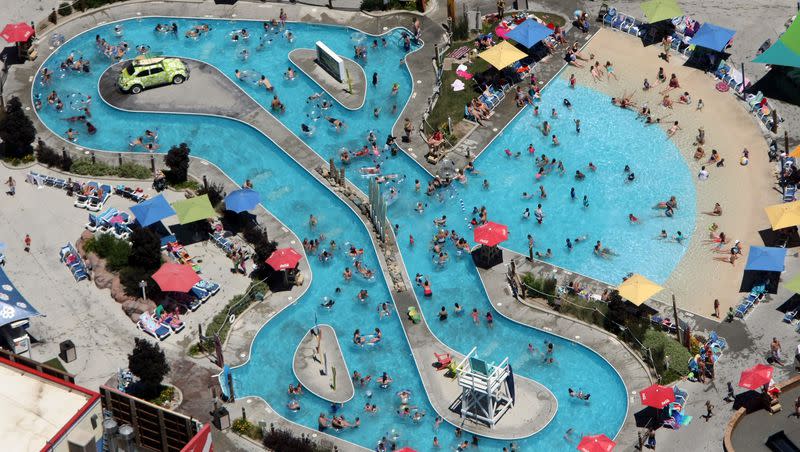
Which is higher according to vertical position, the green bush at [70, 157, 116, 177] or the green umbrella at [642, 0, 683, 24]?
the green umbrella at [642, 0, 683, 24]

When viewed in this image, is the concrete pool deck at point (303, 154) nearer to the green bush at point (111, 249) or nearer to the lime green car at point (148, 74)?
the lime green car at point (148, 74)

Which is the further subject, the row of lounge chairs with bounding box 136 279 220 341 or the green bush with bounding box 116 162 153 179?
the green bush with bounding box 116 162 153 179

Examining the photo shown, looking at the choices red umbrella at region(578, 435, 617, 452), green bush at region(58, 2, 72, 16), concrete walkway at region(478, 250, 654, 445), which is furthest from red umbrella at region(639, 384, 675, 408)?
green bush at region(58, 2, 72, 16)

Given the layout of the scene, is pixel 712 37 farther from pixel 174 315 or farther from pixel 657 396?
pixel 174 315

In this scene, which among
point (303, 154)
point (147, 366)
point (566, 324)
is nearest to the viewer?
point (147, 366)

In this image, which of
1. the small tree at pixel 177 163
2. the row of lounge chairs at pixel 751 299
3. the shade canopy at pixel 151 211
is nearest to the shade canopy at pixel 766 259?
the row of lounge chairs at pixel 751 299

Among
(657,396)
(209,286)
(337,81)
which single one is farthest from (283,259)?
(657,396)

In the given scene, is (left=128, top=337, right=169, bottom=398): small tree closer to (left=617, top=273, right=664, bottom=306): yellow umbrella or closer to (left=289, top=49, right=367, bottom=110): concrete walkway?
(left=617, top=273, right=664, bottom=306): yellow umbrella

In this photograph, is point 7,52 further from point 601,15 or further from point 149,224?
point 601,15
